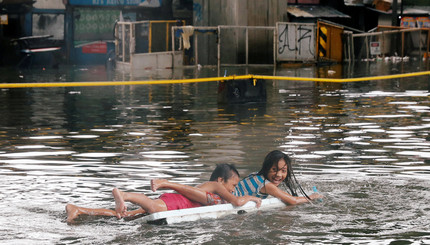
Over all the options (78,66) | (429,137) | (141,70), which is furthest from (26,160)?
(78,66)

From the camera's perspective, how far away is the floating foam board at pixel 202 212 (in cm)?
730

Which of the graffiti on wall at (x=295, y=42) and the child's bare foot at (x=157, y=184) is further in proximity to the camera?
the graffiti on wall at (x=295, y=42)

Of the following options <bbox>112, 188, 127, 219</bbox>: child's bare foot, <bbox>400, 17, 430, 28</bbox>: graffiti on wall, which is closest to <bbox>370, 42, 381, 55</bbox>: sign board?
<bbox>400, 17, 430, 28</bbox>: graffiti on wall

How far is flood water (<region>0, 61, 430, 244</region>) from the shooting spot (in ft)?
23.5

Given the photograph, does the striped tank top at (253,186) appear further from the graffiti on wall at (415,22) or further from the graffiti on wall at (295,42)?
the graffiti on wall at (415,22)

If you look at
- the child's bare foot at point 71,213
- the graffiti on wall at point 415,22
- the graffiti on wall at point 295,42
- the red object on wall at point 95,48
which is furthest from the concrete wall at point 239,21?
the child's bare foot at point 71,213

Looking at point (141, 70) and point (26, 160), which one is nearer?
point (26, 160)

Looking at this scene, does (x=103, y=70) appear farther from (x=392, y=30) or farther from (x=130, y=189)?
(x=130, y=189)

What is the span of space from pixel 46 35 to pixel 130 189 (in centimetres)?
2862

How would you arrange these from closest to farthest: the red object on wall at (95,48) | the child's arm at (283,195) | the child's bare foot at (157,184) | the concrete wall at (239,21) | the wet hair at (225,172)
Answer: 1. the child's bare foot at (157,184)
2. the wet hair at (225,172)
3. the child's arm at (283,195)
4. the concrete wall at (239,21)
5. the red object on wall at (95,48)

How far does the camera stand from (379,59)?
3962cm

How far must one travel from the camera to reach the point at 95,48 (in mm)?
37750

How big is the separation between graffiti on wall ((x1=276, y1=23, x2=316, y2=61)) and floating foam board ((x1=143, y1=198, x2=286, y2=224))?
27118mm

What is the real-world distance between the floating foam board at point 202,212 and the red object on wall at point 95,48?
30.3 m
